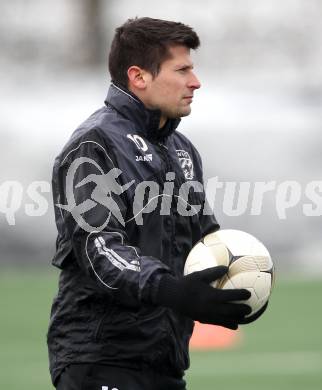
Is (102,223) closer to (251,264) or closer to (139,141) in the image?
(139,141)

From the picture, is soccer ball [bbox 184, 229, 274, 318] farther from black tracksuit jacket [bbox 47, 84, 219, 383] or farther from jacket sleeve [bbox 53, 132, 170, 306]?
jacket sleeve [bbox 53, 132, 170, 306]

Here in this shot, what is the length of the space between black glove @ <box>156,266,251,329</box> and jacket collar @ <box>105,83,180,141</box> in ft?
2.52

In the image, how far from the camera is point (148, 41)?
5648 millimetres

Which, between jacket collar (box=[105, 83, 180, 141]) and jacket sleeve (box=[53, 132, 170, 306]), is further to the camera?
jacket collar (box=[105, 83, 180, 141])

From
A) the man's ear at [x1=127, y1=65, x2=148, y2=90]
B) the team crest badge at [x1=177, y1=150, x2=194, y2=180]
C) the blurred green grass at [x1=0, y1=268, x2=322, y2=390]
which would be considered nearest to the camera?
the man's ear at [x1=127, y1=65, x2=148, y2=90]

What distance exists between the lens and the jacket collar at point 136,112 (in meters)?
5.66

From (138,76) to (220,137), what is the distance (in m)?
12.7

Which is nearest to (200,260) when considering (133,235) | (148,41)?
(133,235)

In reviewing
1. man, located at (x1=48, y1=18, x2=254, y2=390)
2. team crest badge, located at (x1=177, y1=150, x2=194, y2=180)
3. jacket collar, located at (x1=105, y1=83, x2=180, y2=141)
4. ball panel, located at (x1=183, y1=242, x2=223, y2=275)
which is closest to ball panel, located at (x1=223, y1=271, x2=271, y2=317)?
ball panel, located at (x1=183, y1=242, x2=223, y2=275)

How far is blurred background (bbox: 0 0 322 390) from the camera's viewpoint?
11.5 meters

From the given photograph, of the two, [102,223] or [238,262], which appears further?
[238,262]

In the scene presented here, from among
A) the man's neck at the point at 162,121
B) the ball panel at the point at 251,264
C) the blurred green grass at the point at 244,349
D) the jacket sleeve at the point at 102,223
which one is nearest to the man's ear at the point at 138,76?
the man's neck at the point at 162,121

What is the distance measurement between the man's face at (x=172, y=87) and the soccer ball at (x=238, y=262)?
57 cm

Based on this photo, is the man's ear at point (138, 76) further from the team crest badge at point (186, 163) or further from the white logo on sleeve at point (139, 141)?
the team crest badge at point (186, 163)
